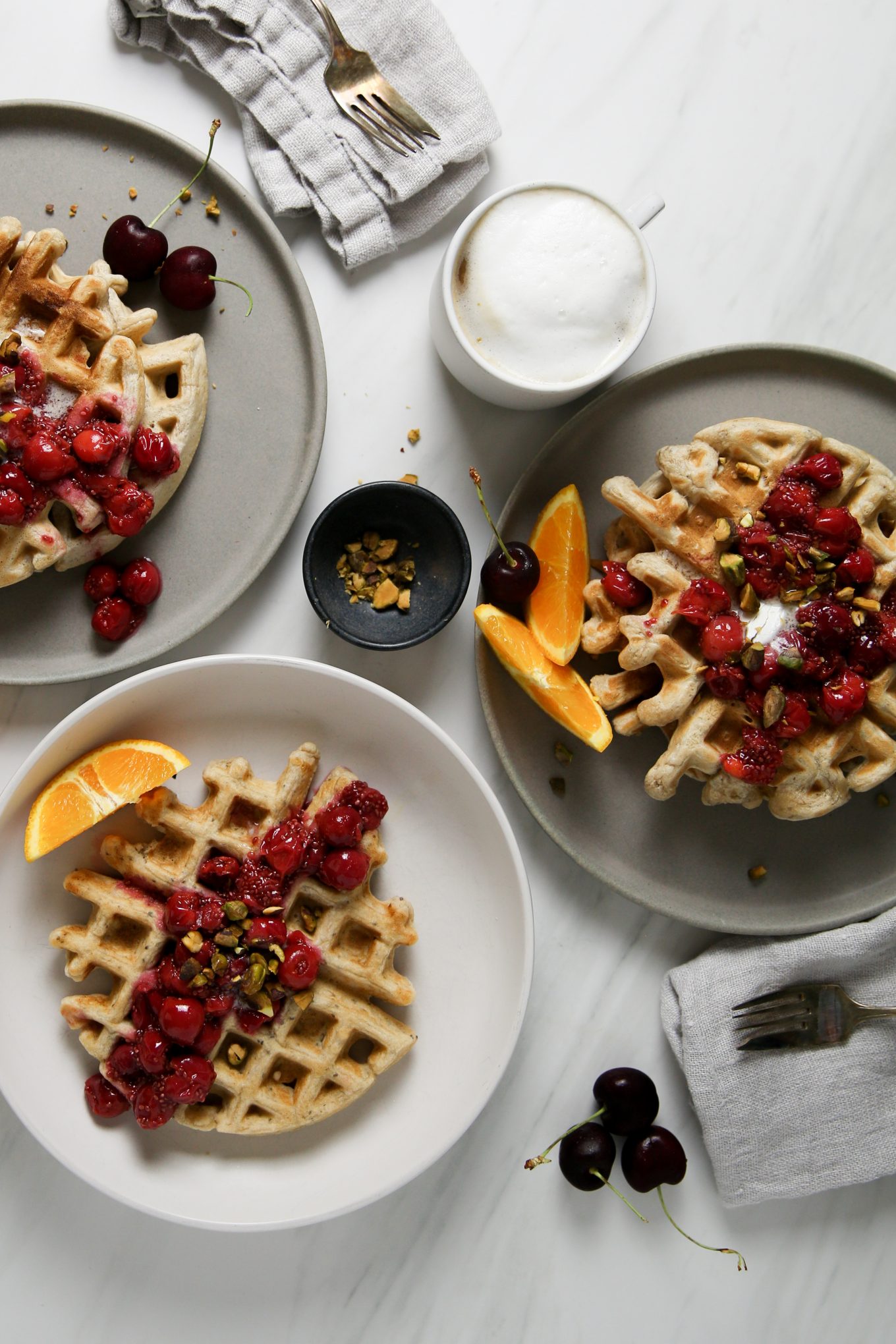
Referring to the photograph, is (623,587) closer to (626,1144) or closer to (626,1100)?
(626,1100)

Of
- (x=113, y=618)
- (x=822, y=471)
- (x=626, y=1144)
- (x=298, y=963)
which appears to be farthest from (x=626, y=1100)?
(x=113, y=618)

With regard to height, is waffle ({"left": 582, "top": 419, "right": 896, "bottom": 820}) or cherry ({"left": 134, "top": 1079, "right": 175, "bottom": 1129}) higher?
waffle ({"left": 582, "top": 419, "right": 896, "bottom": 820})

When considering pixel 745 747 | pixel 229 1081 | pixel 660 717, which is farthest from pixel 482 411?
pixel 229 1081

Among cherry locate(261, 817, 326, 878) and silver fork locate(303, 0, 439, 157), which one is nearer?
cherry locate(261, 817, 326, 878)

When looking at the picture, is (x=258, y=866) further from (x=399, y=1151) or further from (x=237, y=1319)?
(x=237, y=1319)

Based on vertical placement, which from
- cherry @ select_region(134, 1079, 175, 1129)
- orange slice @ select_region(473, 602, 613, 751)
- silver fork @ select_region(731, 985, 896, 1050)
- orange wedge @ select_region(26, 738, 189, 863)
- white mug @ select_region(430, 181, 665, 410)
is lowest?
silver fork @ select_region(731, 985, 896, 1050)

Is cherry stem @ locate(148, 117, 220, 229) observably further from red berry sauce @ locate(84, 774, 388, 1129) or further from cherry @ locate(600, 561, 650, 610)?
red berry sauce @ locate(84, 774, 388, 1129)

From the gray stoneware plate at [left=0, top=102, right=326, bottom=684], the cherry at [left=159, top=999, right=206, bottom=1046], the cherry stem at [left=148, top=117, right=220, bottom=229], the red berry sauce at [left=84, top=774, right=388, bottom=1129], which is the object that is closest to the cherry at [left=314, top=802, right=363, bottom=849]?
the red berry sauce at [left=84, top=774, right=388, bottom=1129]

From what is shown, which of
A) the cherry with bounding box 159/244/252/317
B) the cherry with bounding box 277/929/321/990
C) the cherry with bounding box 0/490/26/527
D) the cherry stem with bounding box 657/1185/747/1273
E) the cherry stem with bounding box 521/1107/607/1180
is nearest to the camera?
the cherry with bounding box 0/490/26/527

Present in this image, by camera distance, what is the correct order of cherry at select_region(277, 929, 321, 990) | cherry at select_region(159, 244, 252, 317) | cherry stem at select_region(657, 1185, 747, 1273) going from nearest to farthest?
cherry at select_region(277, 929, 321, 990) → cherry at select_region(159, 244, 252, 317) → cherry stem at select_region(657, 1185, 747, 1273)
